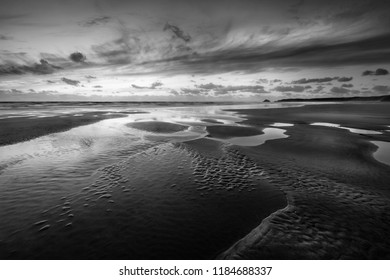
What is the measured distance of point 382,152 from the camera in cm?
952

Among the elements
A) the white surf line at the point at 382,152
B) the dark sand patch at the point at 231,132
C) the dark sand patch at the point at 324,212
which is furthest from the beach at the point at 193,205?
the dark sand patch at the point at 231,132

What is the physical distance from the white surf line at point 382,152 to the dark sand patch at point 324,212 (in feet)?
1.22

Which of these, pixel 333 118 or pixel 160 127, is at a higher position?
pixel 160 127

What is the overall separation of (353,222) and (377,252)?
0.84m

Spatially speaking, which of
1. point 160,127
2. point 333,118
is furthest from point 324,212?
point 333,118

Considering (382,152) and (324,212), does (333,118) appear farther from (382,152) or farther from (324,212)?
(324,212)

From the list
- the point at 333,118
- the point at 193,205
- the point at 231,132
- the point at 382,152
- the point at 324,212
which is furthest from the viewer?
the point at 333,118

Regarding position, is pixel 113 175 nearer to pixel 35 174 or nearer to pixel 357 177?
pixel 35 174

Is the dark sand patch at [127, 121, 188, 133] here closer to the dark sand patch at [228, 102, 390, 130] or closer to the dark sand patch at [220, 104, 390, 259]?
the dark sand patch at [228, 102, 390, 130]

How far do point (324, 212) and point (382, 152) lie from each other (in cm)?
751

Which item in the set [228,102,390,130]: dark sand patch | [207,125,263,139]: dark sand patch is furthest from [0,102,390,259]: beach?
[228,102,390,130]: dark sand patch

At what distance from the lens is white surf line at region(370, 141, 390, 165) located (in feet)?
27.7

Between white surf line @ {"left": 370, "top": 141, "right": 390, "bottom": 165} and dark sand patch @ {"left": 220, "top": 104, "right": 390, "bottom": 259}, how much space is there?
0.37m
